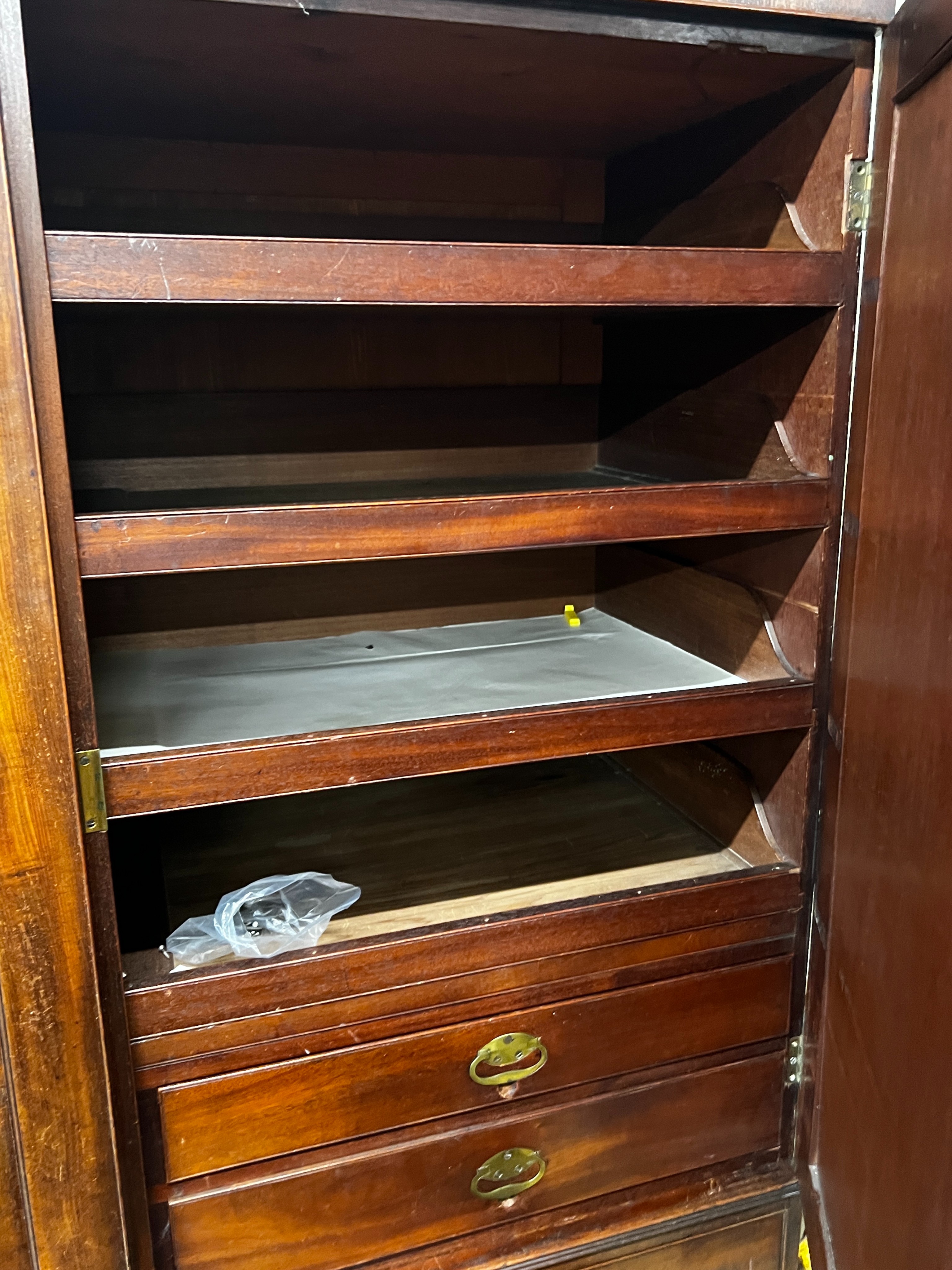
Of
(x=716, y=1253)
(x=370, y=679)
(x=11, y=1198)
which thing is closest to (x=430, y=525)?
(x=370, y=679)

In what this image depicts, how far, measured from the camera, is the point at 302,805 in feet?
4.87

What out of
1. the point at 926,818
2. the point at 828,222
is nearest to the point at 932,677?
the point at 926,818

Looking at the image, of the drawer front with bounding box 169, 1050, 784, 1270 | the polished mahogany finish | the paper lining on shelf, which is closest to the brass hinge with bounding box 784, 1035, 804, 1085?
the drawer front with bounding box 169, 1050, 784, 1270

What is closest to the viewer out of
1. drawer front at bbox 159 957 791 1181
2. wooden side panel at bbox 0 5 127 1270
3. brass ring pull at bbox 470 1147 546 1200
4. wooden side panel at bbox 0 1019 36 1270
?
wooden side panel at bbox 0 5 127 1270

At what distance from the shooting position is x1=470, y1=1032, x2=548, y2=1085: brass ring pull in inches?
43.4

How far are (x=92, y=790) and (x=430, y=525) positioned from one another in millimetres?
401

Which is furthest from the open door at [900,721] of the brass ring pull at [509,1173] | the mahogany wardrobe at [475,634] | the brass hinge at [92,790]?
the brass hinge at [92,790]

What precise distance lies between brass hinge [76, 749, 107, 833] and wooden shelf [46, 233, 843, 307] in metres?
0.40

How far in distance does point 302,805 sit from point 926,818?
924 mm

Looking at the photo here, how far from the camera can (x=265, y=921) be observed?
1102mm

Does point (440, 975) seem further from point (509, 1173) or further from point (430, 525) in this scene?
point (430, 525)

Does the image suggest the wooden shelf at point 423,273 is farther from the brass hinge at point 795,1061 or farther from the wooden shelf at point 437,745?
the brass hinge at point 795,1061

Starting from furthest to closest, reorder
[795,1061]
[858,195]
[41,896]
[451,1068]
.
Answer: [795,1061] < [451,1068] < [858,195] < [41,896]

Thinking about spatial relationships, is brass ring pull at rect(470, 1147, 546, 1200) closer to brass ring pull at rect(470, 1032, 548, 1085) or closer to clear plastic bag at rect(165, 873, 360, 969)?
brass ring pull at rect(470, 1032, 548, 1085)
